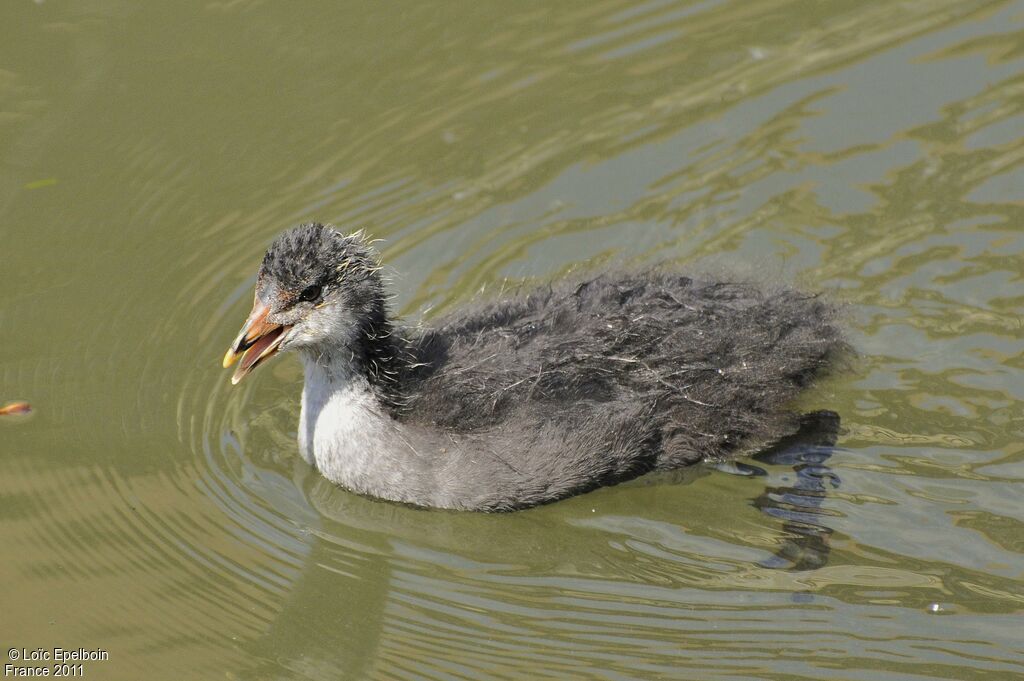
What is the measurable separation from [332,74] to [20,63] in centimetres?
199

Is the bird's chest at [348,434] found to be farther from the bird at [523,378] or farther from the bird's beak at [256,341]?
the bird's beak at [256,341]

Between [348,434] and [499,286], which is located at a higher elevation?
[499,286]

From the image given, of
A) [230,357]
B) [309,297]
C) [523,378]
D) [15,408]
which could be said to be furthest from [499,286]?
[15,408]

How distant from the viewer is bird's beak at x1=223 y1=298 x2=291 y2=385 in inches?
248

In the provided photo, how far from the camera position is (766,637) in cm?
566

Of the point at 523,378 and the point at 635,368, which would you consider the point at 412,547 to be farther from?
the point at 635,368

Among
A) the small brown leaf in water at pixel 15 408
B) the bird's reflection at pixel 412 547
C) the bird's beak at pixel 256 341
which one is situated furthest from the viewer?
the small brown leaf in water at pixel 15 408

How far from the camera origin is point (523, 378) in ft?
20.9

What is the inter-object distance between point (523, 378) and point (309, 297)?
1.02 metres

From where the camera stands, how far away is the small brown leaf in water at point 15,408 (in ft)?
22.6

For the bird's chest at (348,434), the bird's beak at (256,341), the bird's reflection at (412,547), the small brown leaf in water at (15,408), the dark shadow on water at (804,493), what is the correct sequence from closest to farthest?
1. the bird's reflection at (412,547)
2. the dark shadow on water at (804,493)
3. the bird's beak at (256,341)
4. the bird's chest at (348,434)
5. the small brown leaf in water at (15,408)

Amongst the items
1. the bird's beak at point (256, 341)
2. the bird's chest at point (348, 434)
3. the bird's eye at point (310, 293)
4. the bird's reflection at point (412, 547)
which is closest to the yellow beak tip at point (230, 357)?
the bird's beak at point (256, 341)

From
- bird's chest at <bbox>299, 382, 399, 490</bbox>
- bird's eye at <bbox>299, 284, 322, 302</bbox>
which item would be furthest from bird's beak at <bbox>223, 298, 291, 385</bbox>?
bird's chest at <bbox>299, 382, 399, 490</bbox>

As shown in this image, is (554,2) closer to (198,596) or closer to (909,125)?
(909,125)
